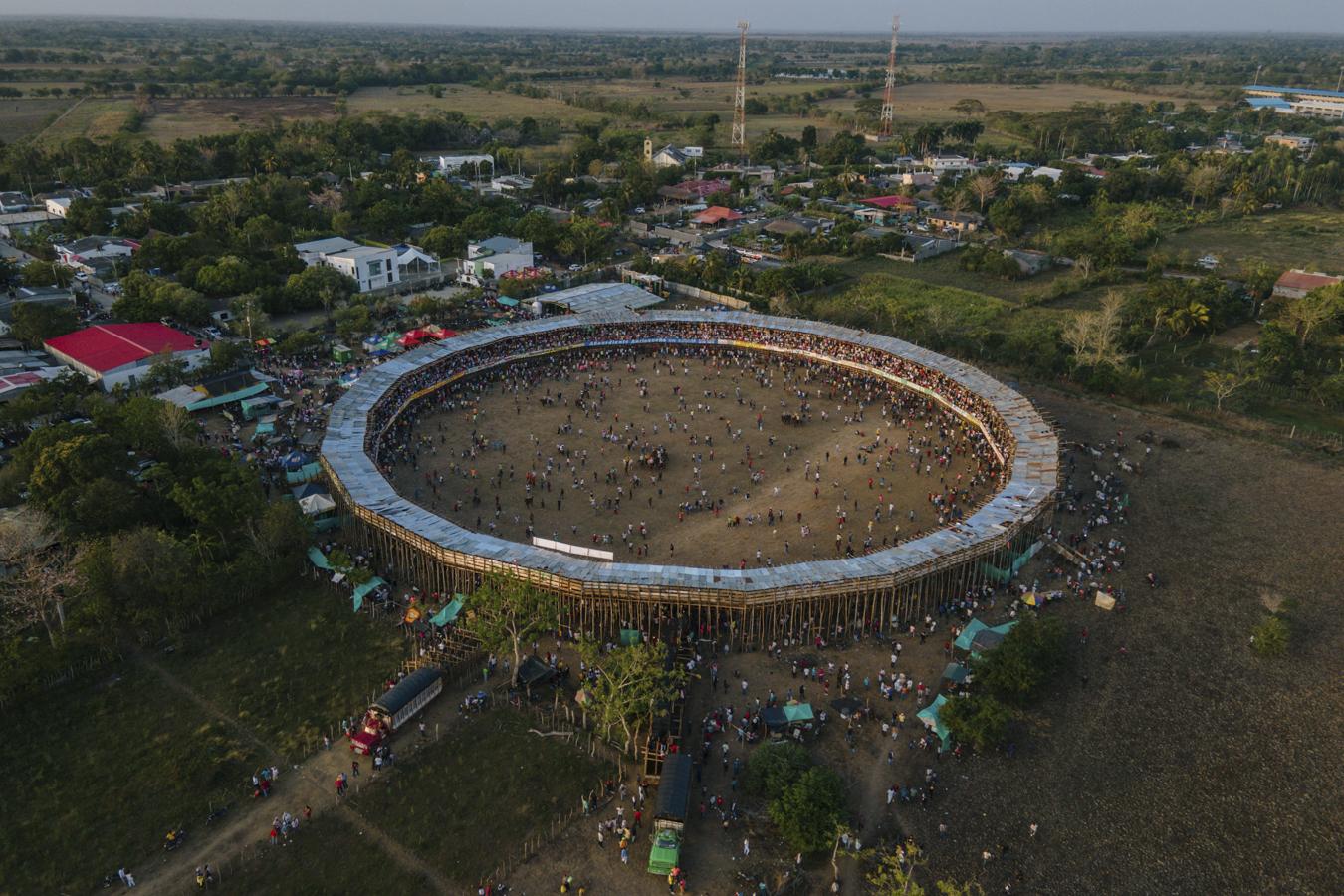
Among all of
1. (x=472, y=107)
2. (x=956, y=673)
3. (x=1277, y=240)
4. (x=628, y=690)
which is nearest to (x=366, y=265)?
(x=628, y=690)

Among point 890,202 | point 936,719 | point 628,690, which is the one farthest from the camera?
point 890,202

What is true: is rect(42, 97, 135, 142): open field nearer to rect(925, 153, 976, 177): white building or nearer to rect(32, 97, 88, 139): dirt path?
rect(32, 97, 88, 139): dirt path

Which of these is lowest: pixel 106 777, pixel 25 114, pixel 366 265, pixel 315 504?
pixel 106 777

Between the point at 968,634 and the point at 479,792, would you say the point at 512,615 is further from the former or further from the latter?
the point at 968,634

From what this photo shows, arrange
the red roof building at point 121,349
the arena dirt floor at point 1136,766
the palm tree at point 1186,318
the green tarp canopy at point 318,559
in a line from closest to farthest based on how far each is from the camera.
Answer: the arena dirt floor at point 1136,766 < the green tarp canopy at point 318,559 < the red roof building at point 121,349 < the palm tree at point 1186,318

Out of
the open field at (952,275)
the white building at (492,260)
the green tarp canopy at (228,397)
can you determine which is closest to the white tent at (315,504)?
the green tarp canopy at (228,397)

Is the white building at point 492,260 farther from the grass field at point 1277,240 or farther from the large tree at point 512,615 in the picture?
the grass field at point 1277,240
